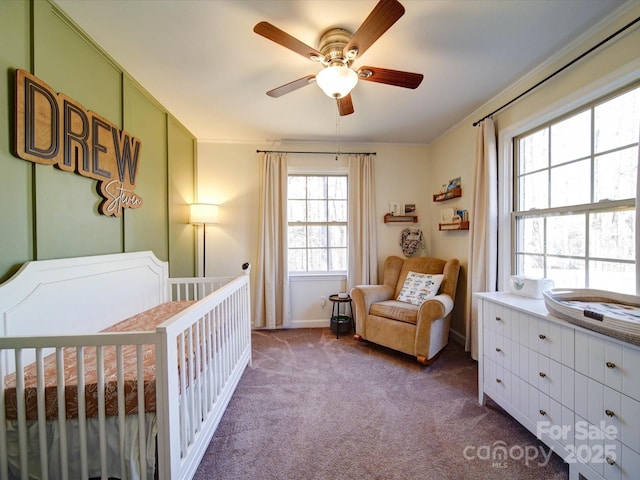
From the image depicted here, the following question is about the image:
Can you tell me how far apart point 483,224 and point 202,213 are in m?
2.94

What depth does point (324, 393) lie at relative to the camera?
1.88 m

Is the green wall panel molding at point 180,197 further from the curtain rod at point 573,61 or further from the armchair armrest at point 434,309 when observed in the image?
the curtain rod at point 573,61

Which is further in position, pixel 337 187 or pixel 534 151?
pixel 337 187

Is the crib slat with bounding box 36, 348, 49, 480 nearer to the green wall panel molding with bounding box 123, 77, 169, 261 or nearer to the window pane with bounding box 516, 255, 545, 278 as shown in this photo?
the green wall panel molding with bounding box 123, 77, 169, 261

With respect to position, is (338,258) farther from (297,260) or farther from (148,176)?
(148,176)

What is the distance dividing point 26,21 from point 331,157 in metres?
2.64

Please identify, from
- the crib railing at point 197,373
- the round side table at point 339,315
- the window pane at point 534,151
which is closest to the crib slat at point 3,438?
the crib railing at point 197,373

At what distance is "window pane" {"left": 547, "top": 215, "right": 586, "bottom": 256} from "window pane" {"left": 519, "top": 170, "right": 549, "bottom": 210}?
0.17 meters

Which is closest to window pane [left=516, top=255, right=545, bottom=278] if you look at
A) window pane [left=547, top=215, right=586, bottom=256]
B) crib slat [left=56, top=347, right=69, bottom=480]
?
window pane [left=547, top=215, right=586, bottom=256]

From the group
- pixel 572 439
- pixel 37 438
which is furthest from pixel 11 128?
pixel 572 439

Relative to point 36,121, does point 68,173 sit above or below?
below

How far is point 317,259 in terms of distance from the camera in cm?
342

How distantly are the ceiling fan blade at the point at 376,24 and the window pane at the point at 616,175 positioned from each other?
5.05 ft

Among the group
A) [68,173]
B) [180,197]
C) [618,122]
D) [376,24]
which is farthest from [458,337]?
[68,173]
